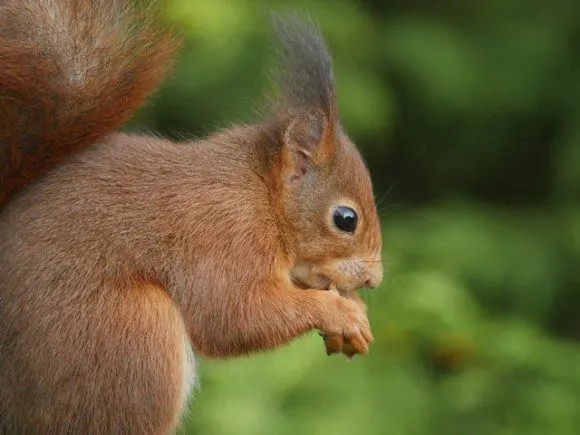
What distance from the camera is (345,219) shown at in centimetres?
213

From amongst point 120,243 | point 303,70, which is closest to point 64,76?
point 120,243

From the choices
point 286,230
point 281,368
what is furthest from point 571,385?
point 286,230

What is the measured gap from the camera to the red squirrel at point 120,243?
1.80m

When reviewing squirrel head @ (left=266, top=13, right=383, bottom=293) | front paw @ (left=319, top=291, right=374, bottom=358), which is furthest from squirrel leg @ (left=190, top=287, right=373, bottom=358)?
squirrel head @ (left=266, top=13, right=383, bottom=293)

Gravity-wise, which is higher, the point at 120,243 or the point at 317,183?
the point at 120,243

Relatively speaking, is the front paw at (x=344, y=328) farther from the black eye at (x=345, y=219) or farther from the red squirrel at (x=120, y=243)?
the black eye at (x=345, y=219)

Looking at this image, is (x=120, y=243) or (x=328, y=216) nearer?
(x=120, y=243)

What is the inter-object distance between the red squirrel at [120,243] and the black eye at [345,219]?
64 millimetres

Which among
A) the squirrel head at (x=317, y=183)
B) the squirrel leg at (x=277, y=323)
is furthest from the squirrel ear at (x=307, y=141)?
the squirrel leg at (x=277, y=323)

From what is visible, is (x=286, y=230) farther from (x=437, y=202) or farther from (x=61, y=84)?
(x=437, y=202)

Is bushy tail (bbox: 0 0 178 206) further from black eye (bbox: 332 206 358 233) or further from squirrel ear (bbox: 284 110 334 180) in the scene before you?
black eye (bbox: 332 206 358 233)

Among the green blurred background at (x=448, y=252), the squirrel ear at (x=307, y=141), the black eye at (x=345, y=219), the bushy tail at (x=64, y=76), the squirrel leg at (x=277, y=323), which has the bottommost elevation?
the green blurred background at (x=448, y=252)

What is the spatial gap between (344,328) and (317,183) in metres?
0.30

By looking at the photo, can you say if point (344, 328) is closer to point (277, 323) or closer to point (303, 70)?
point (277, 323)
